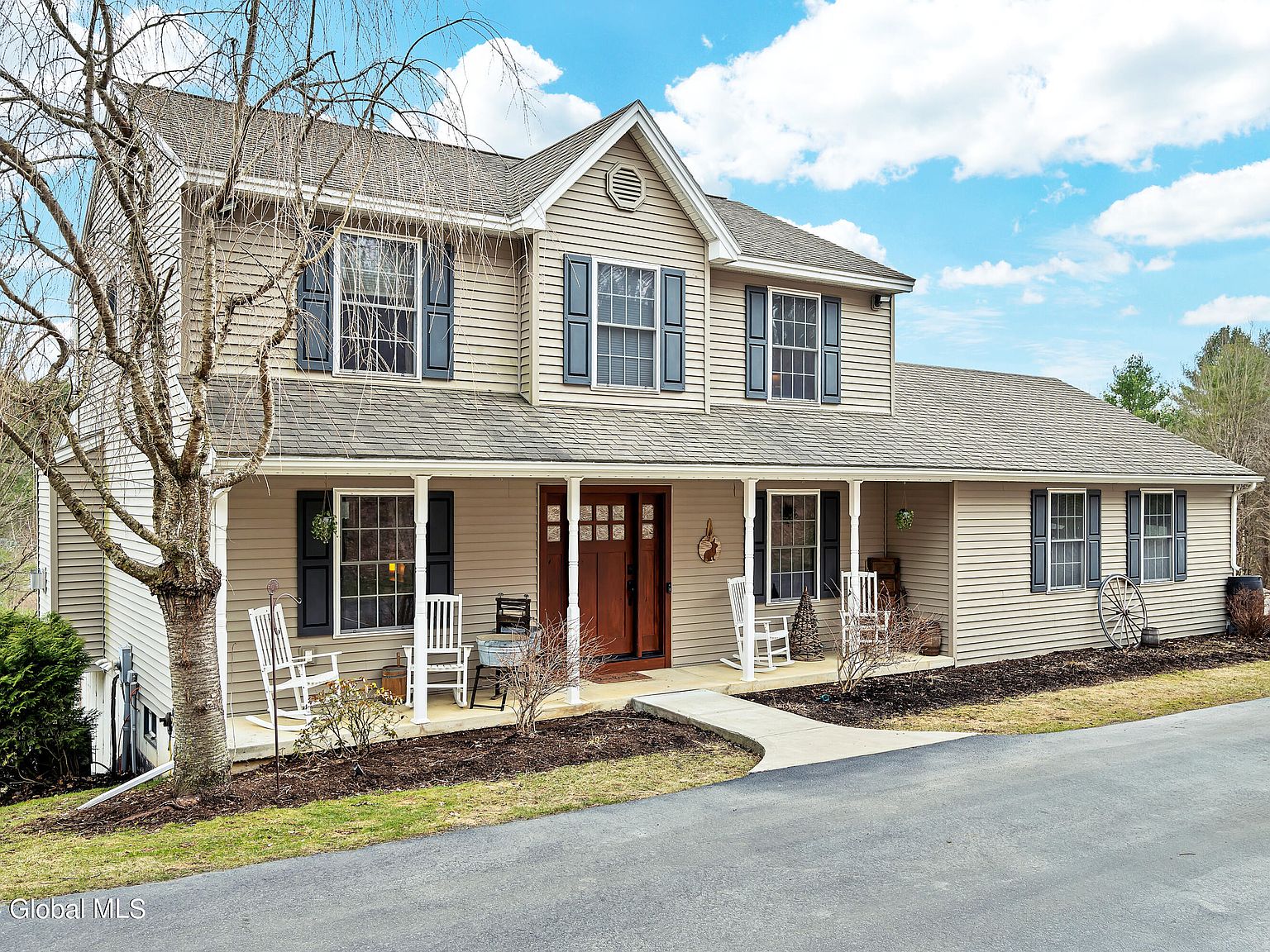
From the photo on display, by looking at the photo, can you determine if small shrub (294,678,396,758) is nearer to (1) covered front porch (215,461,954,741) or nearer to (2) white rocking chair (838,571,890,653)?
(1) covered front porch (215,461,954,741)

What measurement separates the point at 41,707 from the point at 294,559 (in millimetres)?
3444

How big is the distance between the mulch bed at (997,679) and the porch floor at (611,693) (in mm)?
159

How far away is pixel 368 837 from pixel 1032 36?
19117 millimetres

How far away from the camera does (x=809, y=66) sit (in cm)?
2366

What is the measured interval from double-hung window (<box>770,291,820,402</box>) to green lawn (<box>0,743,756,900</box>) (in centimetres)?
628

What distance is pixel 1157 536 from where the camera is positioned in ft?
48.4

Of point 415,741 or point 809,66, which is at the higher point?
point 809,66

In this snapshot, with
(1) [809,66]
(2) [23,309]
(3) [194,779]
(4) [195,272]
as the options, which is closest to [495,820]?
(3) [194,779]

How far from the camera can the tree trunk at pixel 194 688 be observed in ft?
21.2

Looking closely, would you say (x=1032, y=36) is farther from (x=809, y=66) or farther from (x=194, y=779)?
(x=194, y=779)

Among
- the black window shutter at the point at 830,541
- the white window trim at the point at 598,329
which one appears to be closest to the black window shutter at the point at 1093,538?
the black window shutter at the point at 830,541

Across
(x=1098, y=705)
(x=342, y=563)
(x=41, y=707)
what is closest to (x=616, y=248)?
(x=342, y=563)

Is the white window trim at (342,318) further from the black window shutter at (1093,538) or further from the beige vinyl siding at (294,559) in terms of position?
the black window shutter at (1093,538)

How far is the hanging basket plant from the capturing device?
888 cm
